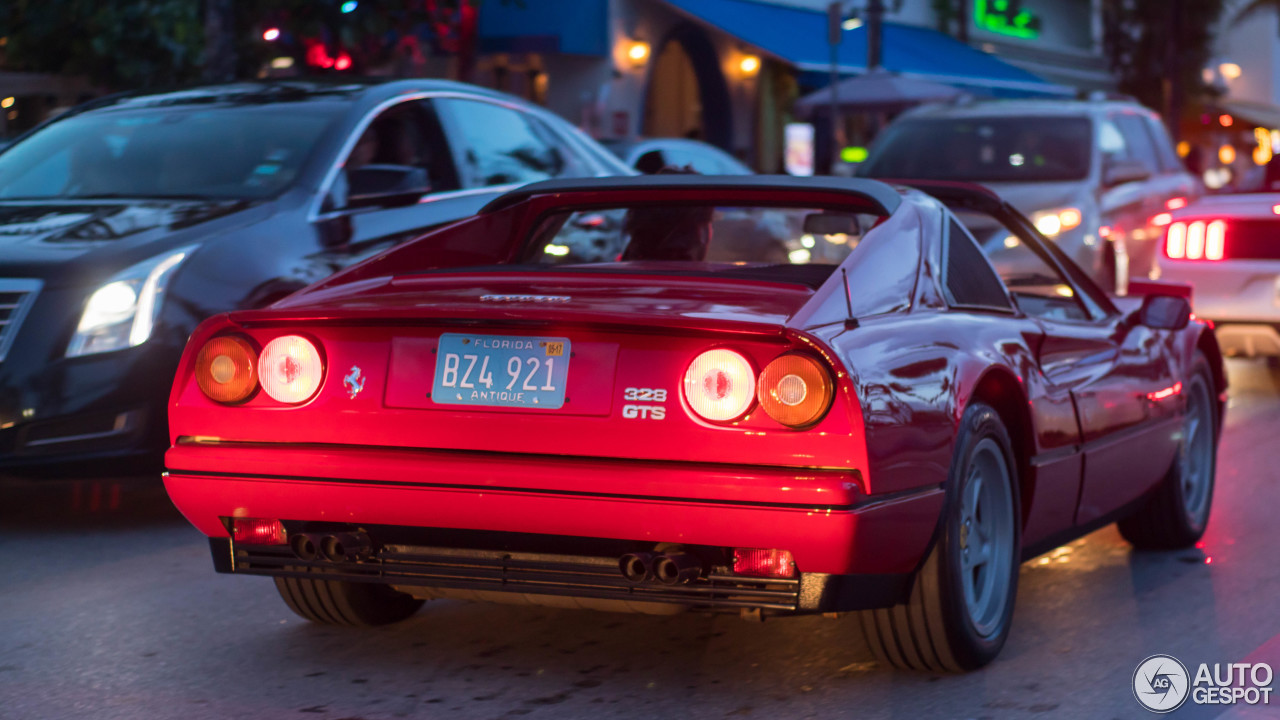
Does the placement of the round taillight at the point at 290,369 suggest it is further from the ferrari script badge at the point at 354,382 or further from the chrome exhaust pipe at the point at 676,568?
the chrome exhaust pipe at the point at 676,568

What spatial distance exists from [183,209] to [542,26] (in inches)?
690

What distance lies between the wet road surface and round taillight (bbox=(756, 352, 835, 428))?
2.46ft

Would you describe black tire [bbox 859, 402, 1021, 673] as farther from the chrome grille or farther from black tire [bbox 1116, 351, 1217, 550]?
the chrome grille

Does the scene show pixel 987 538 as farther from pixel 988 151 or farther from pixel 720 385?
pixel 988 151

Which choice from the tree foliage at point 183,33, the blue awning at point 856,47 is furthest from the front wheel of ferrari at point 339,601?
the blue awning at point 856,47

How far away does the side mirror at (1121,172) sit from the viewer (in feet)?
43.7

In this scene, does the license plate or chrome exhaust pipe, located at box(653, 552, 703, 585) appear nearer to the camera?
chrome exhaust pipe, located at box(653, 552, 703, 585)

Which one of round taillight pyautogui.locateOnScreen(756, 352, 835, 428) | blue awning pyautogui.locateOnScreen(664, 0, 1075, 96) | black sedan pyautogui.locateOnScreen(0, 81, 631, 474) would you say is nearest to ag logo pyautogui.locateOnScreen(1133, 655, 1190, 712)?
round taillight pyautogui.locateOnScreen(756, 352, 835, 428)

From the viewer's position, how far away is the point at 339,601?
485 cm

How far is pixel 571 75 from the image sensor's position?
2531cm

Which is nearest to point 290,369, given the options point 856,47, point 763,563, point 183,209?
point 763,563

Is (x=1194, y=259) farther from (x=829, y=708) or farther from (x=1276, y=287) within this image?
(x=829, y=708)

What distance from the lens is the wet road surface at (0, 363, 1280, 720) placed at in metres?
4.24

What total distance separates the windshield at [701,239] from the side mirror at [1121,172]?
10.2 feet
